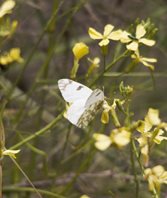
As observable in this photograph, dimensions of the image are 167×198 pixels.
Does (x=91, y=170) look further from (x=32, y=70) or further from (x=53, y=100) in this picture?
(x=32, y=70)

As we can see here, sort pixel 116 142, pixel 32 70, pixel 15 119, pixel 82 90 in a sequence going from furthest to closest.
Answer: pixel 32 70
pixel 15 119
pixel 82 90
pixel 116 142

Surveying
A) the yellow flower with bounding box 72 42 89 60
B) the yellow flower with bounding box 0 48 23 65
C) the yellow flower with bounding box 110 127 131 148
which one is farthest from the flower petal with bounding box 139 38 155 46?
the yellow flower with bounding box 0 48 23 65

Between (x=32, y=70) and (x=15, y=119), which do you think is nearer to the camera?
(x=15, y=119)

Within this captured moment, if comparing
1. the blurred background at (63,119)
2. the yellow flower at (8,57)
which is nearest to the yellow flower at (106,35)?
the blurred background at (63,119)

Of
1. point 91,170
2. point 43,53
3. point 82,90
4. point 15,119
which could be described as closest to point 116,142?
point 82,90

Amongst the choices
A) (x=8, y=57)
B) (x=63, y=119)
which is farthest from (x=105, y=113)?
(x=8, y=57)

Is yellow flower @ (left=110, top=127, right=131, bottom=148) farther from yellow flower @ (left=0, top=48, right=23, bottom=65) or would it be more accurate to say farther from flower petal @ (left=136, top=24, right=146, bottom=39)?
yellow flower @ (left=0, top=48, right=23, bottom=65)

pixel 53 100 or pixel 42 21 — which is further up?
pixel 42 21

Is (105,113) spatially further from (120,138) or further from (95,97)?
(120,138)
